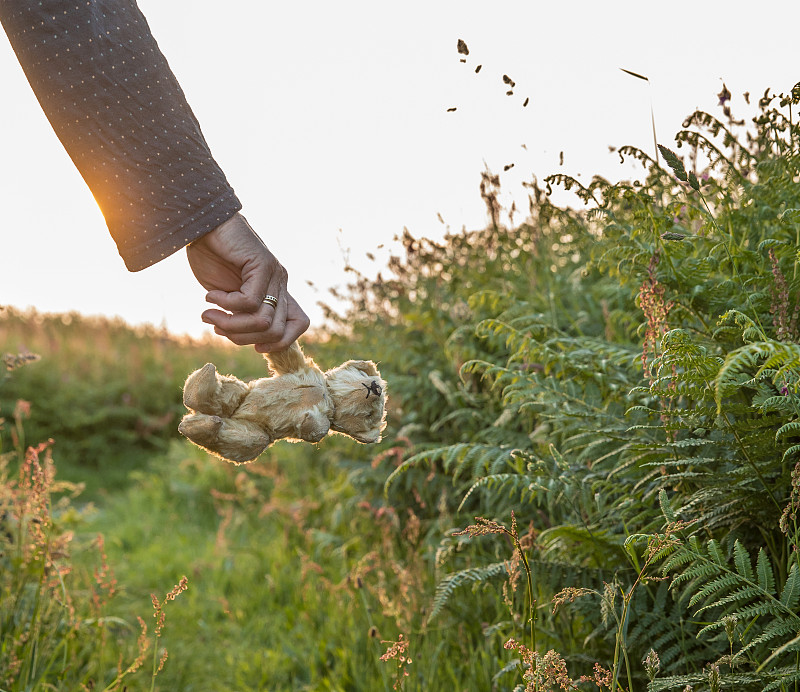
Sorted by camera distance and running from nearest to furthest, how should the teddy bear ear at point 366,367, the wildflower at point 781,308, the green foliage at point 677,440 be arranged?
the green foliage at point 677,440 < the wildflower at point 781,308 < the teddy bear ear at point 366,367

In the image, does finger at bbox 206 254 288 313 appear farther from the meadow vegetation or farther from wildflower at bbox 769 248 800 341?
wildflower at bbox 769 248 800 341

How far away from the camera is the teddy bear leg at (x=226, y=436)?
1821 mm

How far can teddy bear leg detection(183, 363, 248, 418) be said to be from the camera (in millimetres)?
1845

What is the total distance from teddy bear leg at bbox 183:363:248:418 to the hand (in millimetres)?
122

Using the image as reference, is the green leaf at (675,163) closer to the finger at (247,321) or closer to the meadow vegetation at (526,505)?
the meadow vegetation at (526,505)

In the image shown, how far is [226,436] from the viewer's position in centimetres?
187

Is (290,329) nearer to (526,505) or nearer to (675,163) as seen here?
(675,163)

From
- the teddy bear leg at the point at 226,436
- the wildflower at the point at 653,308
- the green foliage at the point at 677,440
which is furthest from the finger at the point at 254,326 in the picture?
the wildflower at the point at 653,308

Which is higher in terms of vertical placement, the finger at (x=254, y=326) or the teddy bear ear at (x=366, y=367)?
the finger at (x=254, y=326)

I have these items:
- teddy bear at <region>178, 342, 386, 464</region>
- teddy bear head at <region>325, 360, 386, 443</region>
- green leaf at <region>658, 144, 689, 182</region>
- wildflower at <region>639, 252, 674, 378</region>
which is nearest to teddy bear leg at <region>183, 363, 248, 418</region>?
teddy bear at <region>178, 342, 386, 464</region>

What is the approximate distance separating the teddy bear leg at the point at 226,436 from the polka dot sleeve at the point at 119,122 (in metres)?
0.49

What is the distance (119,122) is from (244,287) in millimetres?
599

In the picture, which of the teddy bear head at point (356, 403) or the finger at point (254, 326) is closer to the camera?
the finger at point (254, 326)

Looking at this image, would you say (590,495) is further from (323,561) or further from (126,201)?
(323,561)
